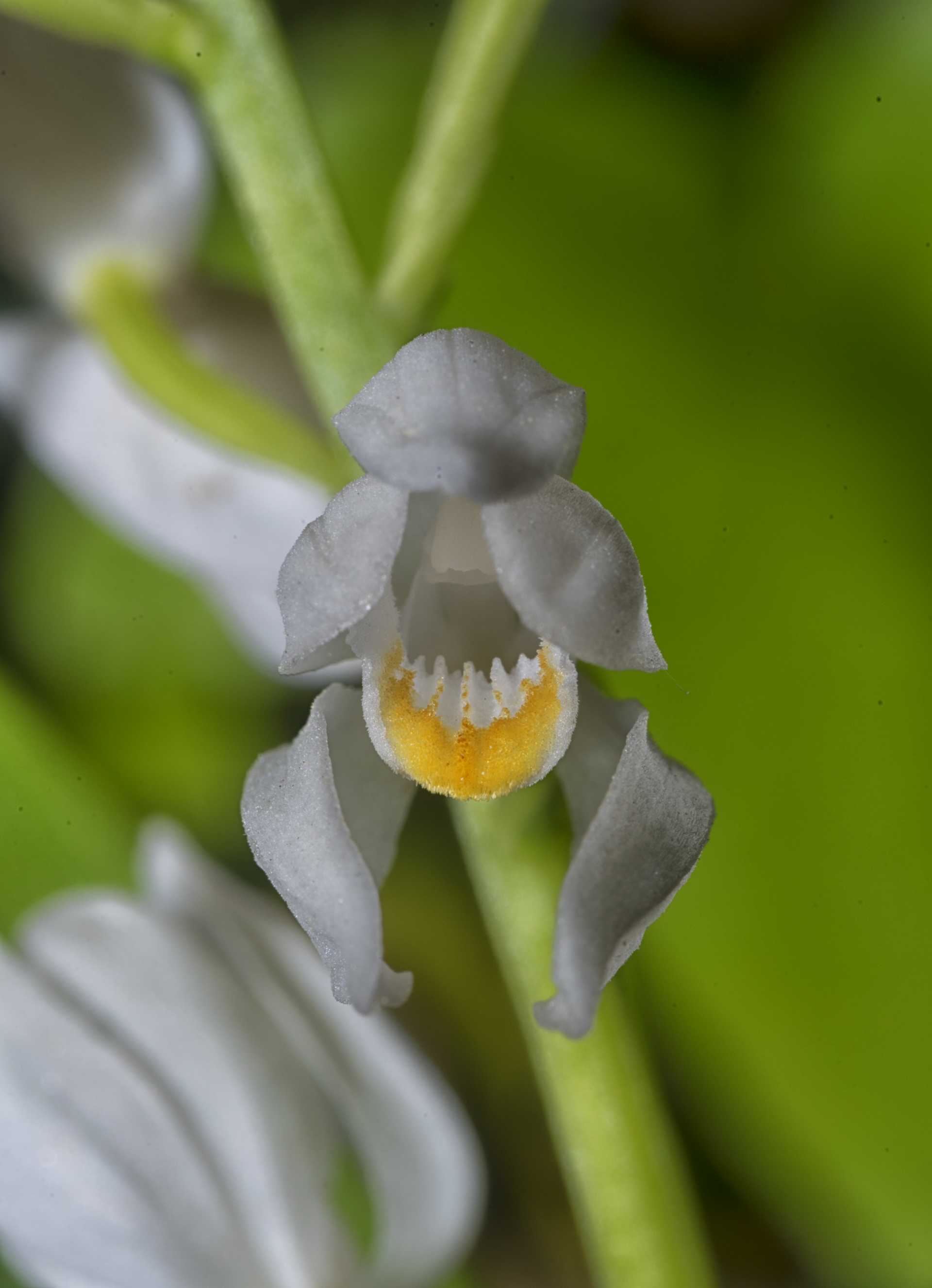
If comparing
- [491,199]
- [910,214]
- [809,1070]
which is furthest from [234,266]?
[809,1070]

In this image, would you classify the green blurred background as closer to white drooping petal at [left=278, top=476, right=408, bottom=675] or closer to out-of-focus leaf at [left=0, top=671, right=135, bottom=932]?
out-of-focus leaf at [left=0, top=671, right=135, bottom=932]

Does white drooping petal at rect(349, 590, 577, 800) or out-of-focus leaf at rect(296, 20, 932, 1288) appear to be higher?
white drooping petal at rect(349, 590, 577, 800)

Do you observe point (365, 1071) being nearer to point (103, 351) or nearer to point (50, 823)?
point (50, 823)

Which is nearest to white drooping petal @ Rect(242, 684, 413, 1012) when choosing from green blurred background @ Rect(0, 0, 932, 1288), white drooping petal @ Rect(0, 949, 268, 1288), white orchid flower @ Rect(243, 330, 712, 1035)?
white orchid flower @ Rect(243, 330, 712, 1035)

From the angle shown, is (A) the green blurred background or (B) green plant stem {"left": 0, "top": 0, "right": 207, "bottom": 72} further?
(A) the green blurred background

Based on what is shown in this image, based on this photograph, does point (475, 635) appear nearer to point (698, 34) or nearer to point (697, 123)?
point (697, 123)

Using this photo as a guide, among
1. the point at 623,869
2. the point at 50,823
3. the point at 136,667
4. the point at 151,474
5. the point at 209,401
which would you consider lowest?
the point at 136,667

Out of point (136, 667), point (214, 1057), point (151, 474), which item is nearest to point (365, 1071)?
point (214, 1057)
